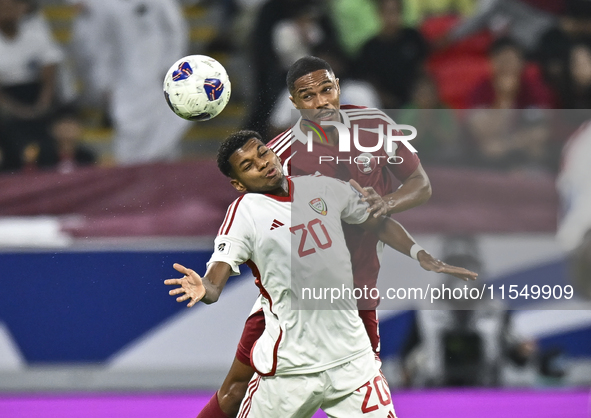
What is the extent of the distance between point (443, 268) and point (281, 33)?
275 centimetres

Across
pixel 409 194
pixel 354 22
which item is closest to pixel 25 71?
pixel 354 22

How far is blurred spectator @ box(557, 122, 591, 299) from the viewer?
5.67 meters

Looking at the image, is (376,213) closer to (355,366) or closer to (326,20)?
(355,366)

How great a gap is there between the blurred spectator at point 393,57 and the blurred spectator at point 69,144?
235cm

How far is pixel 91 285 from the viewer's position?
6.13 m

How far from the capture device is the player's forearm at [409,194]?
4.09m

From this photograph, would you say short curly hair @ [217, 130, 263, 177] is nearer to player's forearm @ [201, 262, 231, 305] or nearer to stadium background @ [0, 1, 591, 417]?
player's forearm @ [201, 262, 231, 305]

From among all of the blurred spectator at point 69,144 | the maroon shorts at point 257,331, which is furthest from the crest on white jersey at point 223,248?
the blurred spectator at point 69,144

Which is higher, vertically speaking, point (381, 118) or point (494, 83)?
point (494, 83)

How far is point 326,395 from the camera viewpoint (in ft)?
11.9

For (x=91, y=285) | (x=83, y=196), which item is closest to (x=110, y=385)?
(x=91, y=285)

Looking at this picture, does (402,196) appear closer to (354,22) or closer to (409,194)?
(409,194)

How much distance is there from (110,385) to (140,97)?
7.59ft

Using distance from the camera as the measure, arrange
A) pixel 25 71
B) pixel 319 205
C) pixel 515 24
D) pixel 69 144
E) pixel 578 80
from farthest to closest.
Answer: pixel 515 24
pixel 25 71
pixel 578 80
pixel 69 144
pixel 319 205
